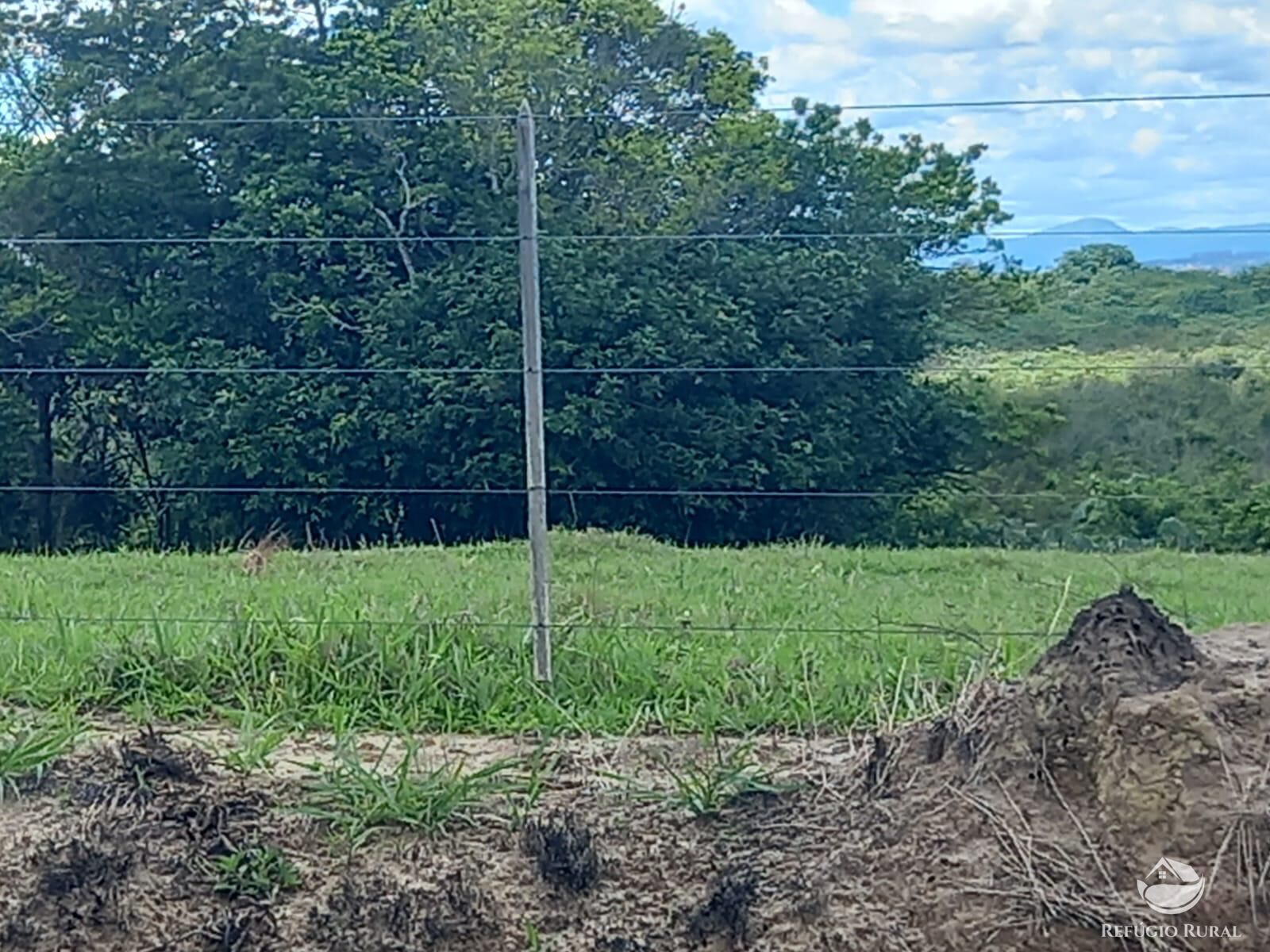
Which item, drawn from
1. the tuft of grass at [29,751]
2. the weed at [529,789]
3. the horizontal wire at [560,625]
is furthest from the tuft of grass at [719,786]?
the tuft of grass at [29,751]

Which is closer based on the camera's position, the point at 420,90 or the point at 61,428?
the point at 61,428

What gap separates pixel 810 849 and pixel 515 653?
1.46 m

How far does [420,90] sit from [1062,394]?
7902mm

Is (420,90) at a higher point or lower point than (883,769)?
higher

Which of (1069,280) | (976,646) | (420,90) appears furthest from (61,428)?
(976,646)

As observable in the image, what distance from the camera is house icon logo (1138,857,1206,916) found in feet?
10.7

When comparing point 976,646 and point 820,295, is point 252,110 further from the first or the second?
point 976,646

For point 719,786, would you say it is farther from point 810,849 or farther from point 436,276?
point 436,276

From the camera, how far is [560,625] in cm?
500

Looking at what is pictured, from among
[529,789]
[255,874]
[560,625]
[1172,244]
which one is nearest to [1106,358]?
[1172,244]

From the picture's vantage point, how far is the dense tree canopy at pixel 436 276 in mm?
14508

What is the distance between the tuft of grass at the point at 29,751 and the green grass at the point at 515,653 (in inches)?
15.3

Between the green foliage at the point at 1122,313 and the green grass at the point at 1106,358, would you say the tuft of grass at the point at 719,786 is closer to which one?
the green grass at the point at 1106,358

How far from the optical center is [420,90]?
674 inches
